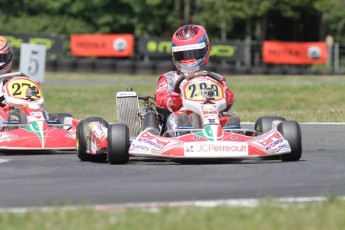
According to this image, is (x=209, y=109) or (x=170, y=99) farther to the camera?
(x=170, y=99)

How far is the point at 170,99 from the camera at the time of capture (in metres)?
10.2

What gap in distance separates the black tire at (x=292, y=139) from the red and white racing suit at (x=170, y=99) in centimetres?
70

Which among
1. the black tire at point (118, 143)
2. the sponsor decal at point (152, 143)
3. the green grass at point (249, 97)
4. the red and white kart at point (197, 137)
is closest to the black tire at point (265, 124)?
the red and white kart at point (197, 137)

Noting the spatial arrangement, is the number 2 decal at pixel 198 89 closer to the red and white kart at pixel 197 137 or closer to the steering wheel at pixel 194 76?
the red and white kart at pixel 197 137

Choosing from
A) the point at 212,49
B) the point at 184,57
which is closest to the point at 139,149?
the point at 184,57

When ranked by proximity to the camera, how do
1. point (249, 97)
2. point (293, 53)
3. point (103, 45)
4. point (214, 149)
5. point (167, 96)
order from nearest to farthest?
point (214, 149) < point (167, 96) < point (249, 97) < point (293, 53) < point (103, 45)

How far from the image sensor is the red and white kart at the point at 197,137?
9227mm

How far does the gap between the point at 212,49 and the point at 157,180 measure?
28.9 metres

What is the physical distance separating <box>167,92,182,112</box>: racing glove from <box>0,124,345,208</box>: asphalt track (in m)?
0.62

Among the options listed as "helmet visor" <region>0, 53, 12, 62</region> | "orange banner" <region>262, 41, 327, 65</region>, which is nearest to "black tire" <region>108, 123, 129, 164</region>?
"helmet visor" <region>0, 53, 12, 62</region>

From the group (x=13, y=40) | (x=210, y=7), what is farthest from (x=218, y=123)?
(x=210, y=7)

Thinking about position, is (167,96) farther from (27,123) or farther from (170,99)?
(27,123)

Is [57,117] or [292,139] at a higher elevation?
[57,117]

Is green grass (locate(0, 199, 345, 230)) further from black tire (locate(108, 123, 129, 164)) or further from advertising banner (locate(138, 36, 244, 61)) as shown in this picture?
advertising banner (locate(138, 36, 244, 61))
